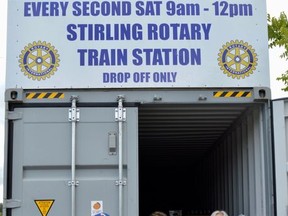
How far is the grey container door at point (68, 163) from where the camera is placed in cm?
577

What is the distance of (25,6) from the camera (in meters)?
6.14

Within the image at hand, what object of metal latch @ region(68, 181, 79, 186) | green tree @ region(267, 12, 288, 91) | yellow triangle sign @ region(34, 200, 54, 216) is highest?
green tree @ region(267, 12, 288, 91)

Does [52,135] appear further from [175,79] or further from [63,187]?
[175,79]

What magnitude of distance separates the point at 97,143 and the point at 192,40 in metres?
1.43

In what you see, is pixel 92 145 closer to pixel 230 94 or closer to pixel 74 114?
pixel 74 114

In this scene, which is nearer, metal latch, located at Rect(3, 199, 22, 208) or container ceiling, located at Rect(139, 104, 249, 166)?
metal latch, located at Rect(3, 199, 22, 208)

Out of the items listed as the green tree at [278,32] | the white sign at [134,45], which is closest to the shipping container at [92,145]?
the white sign at [134,45]

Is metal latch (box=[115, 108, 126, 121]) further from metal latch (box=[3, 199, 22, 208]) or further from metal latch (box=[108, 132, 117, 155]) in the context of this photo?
metal latch (box=[3, 199, 22, 208])

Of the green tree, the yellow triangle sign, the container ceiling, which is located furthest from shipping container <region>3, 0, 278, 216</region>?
the green tree

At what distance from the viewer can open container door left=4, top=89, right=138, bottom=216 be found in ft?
18.9

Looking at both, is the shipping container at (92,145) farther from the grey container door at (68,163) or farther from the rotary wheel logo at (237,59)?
the rotary wheel logo at (237,59)

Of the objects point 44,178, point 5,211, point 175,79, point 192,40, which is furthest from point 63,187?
point 192,40

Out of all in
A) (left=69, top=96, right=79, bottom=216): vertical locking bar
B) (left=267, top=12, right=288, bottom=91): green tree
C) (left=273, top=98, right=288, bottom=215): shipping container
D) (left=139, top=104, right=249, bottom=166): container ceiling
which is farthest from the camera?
(left=267, top=12, right=288, bottom=91): green tree

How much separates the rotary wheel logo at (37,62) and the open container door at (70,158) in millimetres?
284
